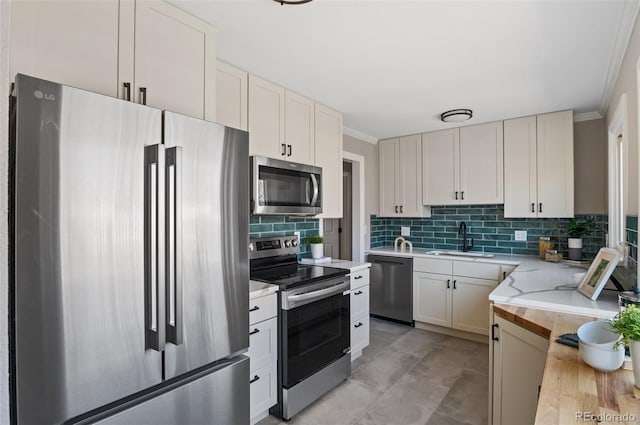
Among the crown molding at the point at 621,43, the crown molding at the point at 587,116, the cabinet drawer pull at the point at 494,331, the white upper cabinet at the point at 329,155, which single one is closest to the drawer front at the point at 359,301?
the white upper cabinet at the point at 329,155

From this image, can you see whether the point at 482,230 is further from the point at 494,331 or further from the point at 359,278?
the point at 494,331

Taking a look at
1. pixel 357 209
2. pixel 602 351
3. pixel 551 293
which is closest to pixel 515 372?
pixel 551 293

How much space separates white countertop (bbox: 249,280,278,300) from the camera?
1979mm

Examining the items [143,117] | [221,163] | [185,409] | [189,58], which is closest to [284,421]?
[185,409]

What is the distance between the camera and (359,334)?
9.93 ft

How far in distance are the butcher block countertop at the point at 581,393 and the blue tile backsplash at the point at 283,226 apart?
2.05m

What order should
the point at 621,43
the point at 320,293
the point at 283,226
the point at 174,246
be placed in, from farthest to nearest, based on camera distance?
the point at 283,226 → the point at 320,293 → the point at 621,43 → the point at 174,246

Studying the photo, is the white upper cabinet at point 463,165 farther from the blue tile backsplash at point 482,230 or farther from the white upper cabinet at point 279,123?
the white upper cabinet at point 279,123

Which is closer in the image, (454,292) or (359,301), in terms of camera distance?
(359,301)

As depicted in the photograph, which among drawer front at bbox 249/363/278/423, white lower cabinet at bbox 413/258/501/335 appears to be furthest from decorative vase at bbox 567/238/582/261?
drawer front at bbox 249/363/278/423

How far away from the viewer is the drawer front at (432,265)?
3.62 m

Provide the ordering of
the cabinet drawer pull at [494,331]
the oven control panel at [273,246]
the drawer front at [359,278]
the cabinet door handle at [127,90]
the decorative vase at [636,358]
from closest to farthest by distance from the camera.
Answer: the decorative vase at [636,358], the cabinet door handle at [127,90], the cabinet drawer pull at [494,331], the oven control panel at [273,246], the drawer front at [359,278]

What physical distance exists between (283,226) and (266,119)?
0.97 metres

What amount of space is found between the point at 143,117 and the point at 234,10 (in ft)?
2.63
